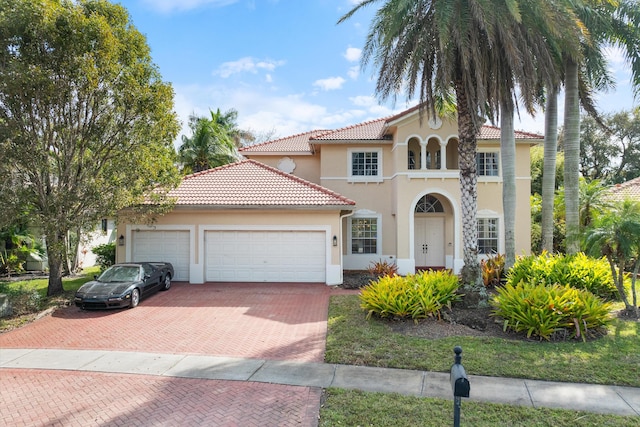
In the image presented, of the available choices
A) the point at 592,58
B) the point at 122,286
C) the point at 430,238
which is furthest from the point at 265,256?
the point at 592,58

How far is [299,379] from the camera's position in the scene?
6.39 meters

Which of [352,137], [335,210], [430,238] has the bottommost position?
[430,238]

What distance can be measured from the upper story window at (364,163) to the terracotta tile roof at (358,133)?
737mm

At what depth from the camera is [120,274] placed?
11.9 m

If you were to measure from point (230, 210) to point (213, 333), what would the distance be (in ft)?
21.6

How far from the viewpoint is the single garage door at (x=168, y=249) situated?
1506 centimetres

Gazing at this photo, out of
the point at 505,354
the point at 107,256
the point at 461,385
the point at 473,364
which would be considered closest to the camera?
the point at 461,385

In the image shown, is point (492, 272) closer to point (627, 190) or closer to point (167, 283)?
point (167, 283)

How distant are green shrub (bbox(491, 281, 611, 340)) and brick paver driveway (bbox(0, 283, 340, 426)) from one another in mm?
4601

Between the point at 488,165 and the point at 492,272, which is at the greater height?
the point at 488,165

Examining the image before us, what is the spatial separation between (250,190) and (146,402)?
1054cm

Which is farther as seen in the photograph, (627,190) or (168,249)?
(627,190)

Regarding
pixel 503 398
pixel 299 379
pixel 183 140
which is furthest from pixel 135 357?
pixel 183 140

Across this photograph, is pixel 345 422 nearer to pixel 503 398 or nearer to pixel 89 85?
pixel 503 398
